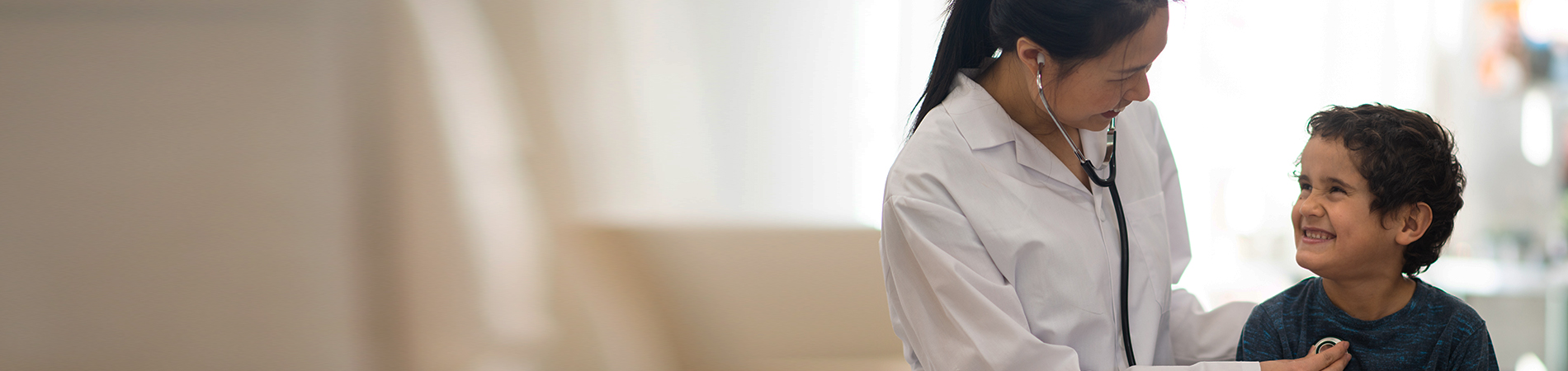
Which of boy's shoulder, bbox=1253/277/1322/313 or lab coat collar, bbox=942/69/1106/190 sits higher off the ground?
lab coat collar, bbox=942/69/1106/190

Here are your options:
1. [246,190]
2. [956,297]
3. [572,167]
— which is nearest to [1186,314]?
[956,297]

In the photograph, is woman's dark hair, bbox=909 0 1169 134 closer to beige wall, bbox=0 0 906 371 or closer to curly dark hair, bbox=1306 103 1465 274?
curly dark hair, bbox=1306 103 1465 274

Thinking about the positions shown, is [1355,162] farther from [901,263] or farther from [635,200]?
[635,200]

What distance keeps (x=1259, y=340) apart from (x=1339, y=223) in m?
0.19

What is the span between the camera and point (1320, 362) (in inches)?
37.9

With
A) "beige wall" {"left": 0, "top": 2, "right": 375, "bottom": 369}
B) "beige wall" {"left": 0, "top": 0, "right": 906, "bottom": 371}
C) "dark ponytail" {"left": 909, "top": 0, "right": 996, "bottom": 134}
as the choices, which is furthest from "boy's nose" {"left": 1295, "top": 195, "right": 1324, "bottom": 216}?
"beige wall" {"left": 0, "top": 2, "right": 375, "bottom": 369}

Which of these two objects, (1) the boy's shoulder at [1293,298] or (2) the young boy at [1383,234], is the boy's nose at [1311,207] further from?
(1) the boy's shoulder at [1293,298]

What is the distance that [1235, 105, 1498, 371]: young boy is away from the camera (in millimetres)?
943

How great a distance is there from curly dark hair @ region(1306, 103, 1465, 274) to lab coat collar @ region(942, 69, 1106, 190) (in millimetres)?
263

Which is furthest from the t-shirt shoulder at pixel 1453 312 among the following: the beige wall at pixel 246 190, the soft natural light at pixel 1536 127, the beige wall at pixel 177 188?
the soft natural light at pixel 1536 127

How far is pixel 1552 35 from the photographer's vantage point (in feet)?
7.64

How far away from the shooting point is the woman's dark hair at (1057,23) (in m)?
0.91

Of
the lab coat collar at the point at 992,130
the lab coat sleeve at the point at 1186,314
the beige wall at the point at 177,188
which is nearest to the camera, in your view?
the lab coat collar at the point at 992,130

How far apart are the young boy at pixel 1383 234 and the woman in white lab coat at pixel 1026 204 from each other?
2.5 inches
